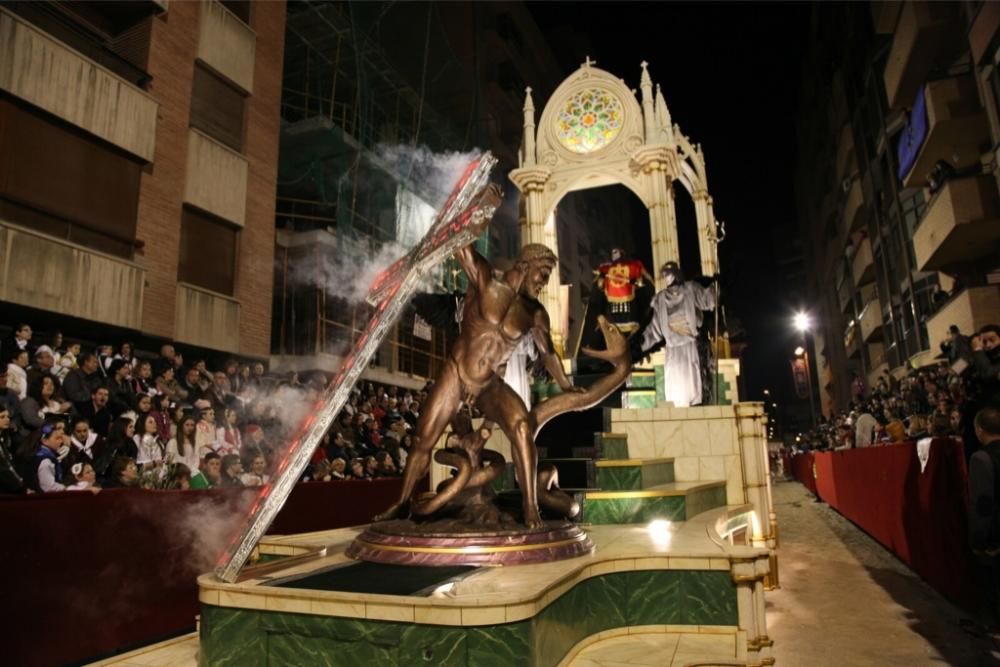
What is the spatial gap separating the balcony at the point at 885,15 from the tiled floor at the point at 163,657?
68.5 feet

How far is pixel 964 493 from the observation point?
5.10 meters

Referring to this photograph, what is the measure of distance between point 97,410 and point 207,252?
606 centimetres

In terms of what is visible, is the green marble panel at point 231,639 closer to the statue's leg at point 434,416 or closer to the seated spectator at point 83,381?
the statue's leg at point 434,416

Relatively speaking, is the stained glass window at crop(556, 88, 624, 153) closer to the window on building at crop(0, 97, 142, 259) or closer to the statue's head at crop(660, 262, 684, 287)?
the statue's head at crop(660, 262, 684, 287)

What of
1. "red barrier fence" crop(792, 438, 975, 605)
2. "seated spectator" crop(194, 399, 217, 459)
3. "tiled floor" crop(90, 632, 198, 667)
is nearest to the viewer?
"tiled floor" crop(90, 632, 198, 667)

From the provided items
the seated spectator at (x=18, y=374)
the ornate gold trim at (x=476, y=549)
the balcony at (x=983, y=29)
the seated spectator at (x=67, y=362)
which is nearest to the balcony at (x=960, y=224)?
the balcony at (x=983, y=29)

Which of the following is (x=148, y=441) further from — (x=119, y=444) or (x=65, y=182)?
(x=65, y=182)

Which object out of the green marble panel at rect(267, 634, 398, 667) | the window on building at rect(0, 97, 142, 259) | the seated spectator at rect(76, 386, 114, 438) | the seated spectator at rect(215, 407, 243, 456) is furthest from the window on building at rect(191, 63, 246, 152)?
the green marble panel at rect(267, 634, 398, 667)

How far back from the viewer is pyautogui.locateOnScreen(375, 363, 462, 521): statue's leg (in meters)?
4.37

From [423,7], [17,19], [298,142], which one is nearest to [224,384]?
[17,19]

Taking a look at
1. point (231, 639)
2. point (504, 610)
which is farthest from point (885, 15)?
point (231, 639)

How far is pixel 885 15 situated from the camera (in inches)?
719

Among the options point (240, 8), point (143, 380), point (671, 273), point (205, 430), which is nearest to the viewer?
point (205, 430)

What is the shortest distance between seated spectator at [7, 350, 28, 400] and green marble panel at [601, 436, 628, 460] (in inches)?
245
